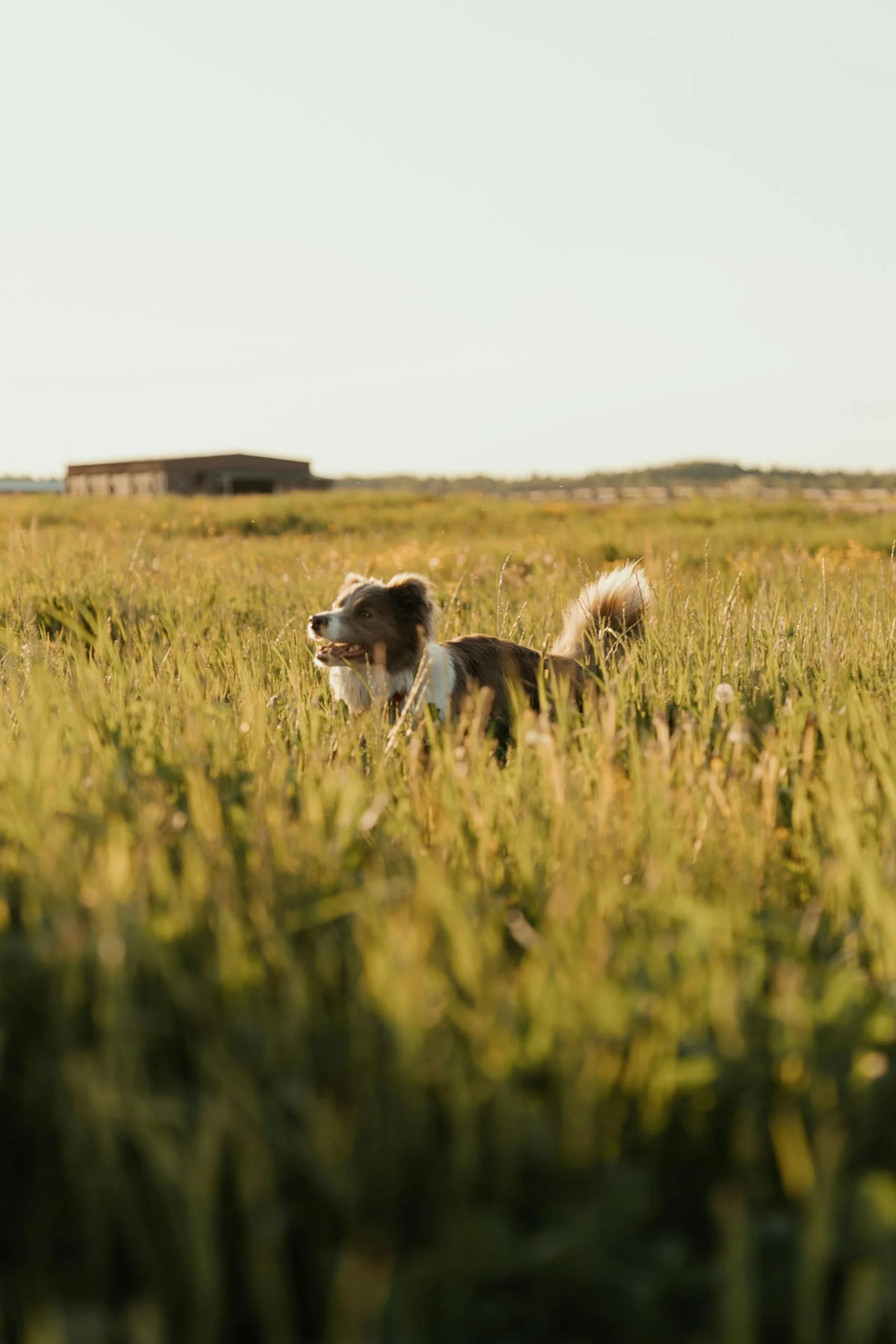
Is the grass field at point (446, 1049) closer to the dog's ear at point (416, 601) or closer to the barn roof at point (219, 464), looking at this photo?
the dog's ear at point (416, 601)

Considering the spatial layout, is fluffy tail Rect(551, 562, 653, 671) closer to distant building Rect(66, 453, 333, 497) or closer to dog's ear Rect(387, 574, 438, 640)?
dog's ear Rect(387, 574, 438, 640)

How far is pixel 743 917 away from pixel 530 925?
0.53 m

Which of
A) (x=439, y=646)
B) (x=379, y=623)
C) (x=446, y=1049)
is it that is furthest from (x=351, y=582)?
(x=446, y=1049)

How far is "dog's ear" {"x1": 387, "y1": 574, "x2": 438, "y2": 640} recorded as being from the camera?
6.10 metres

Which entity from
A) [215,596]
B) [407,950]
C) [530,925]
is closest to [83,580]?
[215,596]

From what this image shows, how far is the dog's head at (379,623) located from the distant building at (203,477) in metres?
50.0

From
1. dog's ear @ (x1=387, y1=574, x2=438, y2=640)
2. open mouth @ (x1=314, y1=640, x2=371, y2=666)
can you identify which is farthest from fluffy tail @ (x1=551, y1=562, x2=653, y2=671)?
open mouth @ (x1=314, y1=640, x2=371, y2=666)

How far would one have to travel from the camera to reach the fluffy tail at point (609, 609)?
596cm

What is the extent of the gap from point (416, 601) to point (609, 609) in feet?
3.55

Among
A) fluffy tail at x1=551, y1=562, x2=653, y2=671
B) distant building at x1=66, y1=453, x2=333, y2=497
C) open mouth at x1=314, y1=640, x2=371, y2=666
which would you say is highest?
distant building at x1=66, y1=453, x2=333, y2=497

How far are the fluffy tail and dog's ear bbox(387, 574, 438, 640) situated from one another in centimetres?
77

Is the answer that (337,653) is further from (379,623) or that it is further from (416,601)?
(416,601)

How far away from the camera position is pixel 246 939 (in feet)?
6.66

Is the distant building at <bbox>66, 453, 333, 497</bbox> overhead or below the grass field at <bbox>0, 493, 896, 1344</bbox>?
overhead
